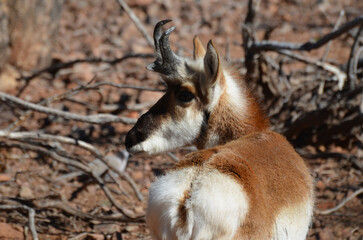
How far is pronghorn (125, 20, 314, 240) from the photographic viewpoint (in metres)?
3.13

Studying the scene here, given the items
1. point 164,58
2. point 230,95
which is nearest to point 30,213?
point 164,58

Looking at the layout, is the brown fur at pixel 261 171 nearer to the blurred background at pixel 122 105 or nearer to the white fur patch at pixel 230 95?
the white fur patch at pixel 230 95

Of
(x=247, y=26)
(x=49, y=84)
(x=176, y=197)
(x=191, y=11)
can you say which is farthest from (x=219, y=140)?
(x=191, y=11)

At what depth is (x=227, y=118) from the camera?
459cm

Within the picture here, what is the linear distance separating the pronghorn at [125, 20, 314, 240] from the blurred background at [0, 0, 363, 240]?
660 mm

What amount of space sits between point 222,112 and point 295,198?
1.18 metres

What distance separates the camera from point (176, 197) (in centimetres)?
314

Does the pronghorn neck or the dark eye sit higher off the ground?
the dark eye

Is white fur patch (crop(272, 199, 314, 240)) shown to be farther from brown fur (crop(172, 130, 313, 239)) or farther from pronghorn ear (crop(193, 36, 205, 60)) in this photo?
pronghorn ear (crop(193, 36, 205, 60))

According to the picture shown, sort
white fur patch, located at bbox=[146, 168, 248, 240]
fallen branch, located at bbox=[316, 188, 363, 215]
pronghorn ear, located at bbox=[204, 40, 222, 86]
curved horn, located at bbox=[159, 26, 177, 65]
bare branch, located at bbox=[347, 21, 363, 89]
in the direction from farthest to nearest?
bare branch, located at bbox=[347, 21, 363, 89] < fallen branch, located at bbox=[316, 188, 363, 215] < curved horn, located at bbox=[159, 26, 177, 65] < pronghorn ear, located at bbox=[204, 40, 222, 86] < white fur patch, located at bbox=[146, 168, 248, 240]

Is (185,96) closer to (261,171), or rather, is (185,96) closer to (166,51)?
(166,51)

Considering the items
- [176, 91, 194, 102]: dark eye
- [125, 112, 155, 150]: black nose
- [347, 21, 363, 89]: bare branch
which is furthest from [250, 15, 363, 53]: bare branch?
[125, 112, 155, 150]: black nose

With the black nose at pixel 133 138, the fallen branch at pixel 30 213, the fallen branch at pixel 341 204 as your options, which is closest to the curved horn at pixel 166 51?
the black nose at pixel 133 138

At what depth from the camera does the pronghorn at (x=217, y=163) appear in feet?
10.3
